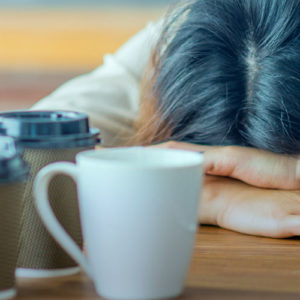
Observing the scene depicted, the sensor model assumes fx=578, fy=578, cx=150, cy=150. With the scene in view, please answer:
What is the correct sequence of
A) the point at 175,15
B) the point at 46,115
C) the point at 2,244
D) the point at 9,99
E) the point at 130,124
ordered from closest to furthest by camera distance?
1. the point at 2,244
2. the point at 46,115
3. the point at 175,15
4. the point at 130,124
5. the point at 9,99

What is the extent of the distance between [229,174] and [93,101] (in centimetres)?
54

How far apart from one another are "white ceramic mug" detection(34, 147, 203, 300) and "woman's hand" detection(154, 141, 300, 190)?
28 cm

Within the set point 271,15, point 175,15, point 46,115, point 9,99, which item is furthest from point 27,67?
point 46,115

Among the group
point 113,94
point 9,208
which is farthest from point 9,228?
point 113,94

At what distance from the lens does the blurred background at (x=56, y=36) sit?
278cm

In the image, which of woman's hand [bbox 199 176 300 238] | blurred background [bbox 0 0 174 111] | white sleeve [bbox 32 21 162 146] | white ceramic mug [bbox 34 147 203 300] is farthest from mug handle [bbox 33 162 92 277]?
blurred background [bbox 0 0 174 111]

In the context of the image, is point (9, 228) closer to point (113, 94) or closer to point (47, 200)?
point (47, 200)

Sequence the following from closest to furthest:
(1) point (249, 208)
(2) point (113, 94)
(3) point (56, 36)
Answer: (1) point (249, 208) < (2) point (113, 94) < (3) point (56, 36)

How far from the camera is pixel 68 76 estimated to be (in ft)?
9.20

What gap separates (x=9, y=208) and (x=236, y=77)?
1.45ft

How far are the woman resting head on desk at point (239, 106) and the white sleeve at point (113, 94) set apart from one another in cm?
24

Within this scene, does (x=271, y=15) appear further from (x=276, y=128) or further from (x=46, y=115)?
(x=46, y=115)

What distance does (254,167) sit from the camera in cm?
75

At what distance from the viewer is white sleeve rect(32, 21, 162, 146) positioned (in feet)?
3.83
